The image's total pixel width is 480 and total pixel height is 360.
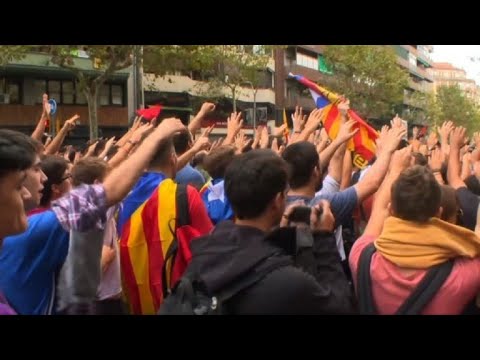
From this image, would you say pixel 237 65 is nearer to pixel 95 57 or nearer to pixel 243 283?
pixel 95 57

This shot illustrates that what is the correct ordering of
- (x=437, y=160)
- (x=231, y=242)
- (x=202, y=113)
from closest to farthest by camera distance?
(x=231, y=242)
(x=202, y=113)
(x=437, y=160)

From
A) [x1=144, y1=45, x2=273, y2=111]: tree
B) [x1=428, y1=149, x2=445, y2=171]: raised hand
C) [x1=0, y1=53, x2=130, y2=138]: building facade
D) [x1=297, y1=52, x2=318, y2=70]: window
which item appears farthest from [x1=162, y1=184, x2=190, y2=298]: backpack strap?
[x1=297, y1=52, x2=318, y2=70]: window

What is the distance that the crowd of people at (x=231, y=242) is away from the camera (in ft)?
7.62

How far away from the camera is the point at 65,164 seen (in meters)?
3.69

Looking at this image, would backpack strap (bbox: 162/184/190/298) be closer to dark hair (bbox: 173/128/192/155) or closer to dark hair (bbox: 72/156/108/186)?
dark hair (bbox: 72/156/108/186)

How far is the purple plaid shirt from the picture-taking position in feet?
8.50

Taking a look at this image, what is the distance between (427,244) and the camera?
9.09 ft

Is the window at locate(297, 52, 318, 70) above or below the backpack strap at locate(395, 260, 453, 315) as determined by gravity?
above

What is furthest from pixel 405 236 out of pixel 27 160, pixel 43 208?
pixel 43 208

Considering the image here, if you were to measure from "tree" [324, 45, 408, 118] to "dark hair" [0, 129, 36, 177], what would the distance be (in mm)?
45791

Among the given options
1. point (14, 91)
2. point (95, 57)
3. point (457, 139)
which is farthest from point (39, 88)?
point (457, 139)

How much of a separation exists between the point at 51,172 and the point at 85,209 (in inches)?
44.3
